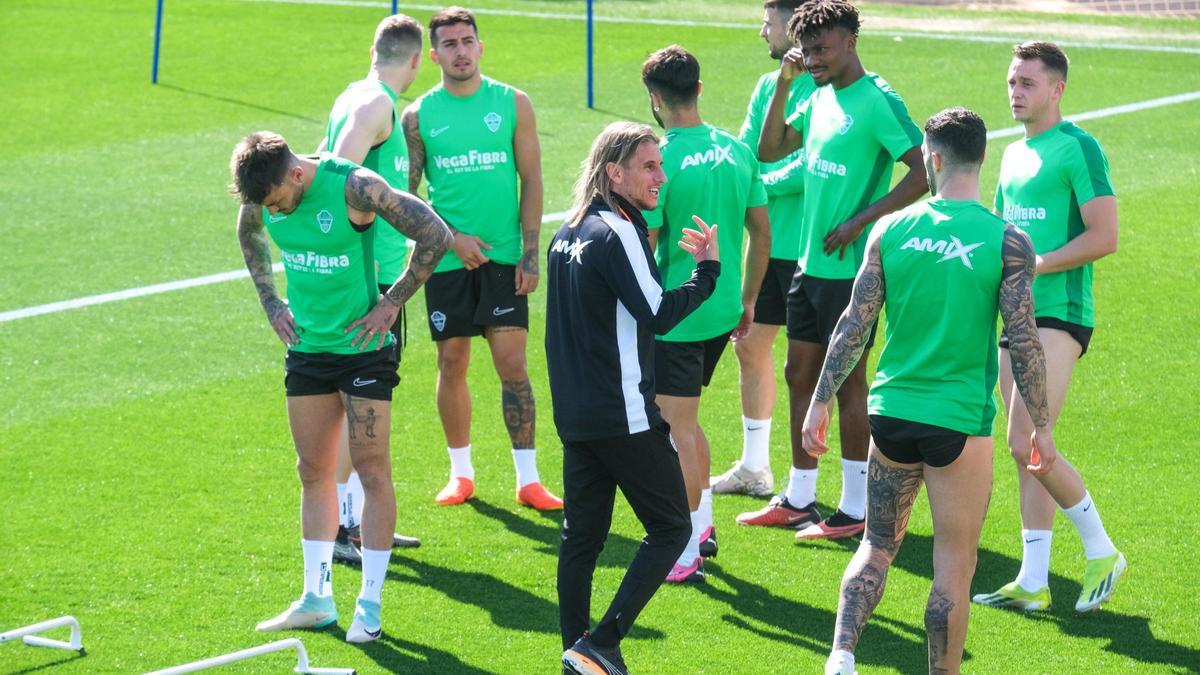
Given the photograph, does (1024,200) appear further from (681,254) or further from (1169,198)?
(1169,198)

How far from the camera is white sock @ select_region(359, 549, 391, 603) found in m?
6.73

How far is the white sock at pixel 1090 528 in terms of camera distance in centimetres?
693

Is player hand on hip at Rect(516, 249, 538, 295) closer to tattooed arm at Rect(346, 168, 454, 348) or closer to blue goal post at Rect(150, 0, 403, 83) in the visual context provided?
tattooed arm at Rect(346, 168, 454, 348)

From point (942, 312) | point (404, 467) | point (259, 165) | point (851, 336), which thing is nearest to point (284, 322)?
point (259, 165)

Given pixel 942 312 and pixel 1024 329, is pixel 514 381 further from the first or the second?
pixel 1024 329

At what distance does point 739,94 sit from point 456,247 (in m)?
10.7

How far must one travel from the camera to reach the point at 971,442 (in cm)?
569

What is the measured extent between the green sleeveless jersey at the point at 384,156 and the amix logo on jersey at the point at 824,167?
2.03 metres

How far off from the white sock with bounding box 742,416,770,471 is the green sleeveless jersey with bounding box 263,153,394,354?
262 centimetres

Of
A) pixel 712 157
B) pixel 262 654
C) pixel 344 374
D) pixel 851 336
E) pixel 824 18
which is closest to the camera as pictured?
pixel 851 336

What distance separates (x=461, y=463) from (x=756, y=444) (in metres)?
1.60

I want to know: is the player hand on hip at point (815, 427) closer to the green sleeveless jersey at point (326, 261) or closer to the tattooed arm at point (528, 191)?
the green sleeveless jersey at point (326, 261)

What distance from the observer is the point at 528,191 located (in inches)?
330

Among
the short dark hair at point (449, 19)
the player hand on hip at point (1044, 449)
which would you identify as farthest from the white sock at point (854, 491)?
the short dark hair at point (449, 19)
